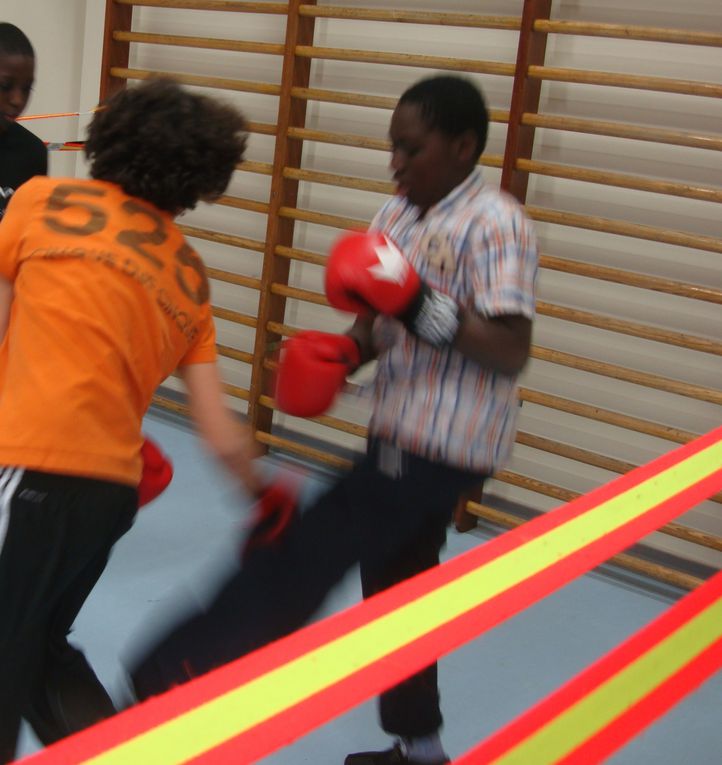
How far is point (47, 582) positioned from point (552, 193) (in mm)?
2535

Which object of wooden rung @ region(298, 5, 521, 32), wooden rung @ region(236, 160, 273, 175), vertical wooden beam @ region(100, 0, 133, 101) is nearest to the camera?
wooden rung @ region(298, 5, 521, 32)

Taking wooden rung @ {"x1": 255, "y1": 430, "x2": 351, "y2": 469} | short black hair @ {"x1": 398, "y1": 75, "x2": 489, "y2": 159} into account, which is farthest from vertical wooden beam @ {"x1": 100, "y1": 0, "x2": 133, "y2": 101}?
short black hair @ {"x1": 398, "y1": 75, "x2": 489, "y2": 159}

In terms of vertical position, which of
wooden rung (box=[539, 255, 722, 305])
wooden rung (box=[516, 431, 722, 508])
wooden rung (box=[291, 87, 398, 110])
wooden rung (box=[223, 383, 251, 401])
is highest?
wooden rung (box=[291, 87, 398, 110])

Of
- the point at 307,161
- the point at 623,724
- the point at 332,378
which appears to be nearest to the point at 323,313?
the point at 307,161

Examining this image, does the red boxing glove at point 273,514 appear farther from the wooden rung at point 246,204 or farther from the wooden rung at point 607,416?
the wooden rung at point 246,204

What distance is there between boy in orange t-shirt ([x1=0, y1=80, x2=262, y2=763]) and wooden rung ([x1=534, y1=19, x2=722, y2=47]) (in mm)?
2036

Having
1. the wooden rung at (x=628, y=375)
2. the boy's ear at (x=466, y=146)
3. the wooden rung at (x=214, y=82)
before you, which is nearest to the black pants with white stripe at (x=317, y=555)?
the boy's ear at (x=466, y=146)

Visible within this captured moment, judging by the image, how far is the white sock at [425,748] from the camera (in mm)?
1927

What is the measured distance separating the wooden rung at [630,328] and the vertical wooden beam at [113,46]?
8.02 feet

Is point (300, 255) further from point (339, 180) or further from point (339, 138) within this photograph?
point (339, 138)

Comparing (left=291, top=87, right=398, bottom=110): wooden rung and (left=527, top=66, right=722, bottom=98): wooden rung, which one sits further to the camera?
(left=291, top=87, right=398, bottom=110): wooden rung

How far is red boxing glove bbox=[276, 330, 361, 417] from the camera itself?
72.3 inches

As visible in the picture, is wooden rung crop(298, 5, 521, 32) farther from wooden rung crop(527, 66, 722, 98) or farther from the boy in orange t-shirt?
the boy in orange t-shirt

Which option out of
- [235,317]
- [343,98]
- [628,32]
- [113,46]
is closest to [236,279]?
[235,317]
